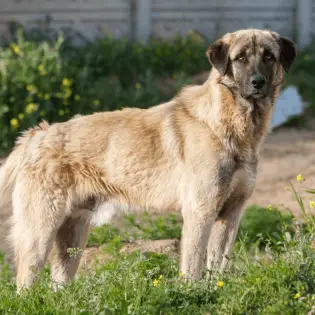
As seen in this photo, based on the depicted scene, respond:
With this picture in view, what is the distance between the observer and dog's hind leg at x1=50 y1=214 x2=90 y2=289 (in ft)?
17.5

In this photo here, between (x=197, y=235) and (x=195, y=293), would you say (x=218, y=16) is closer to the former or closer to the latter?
(x=197, y=235)

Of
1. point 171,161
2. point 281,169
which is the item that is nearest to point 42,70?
point 281,169

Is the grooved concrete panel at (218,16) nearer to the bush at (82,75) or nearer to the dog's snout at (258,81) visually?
the bush at (82,75)

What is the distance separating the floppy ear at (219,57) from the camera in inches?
192

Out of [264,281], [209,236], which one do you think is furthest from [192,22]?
[264,281]

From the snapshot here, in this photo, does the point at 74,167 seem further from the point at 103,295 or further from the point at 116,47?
the point at 116,47

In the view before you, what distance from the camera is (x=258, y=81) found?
4.75 m

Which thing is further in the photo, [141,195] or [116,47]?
[116,47]

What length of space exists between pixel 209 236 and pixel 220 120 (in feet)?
2.47

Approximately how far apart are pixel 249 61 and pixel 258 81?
18cm

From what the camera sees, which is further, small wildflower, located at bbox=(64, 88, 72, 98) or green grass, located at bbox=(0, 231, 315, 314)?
small wildflower, located at bbox=(64, 88, 72, 98)

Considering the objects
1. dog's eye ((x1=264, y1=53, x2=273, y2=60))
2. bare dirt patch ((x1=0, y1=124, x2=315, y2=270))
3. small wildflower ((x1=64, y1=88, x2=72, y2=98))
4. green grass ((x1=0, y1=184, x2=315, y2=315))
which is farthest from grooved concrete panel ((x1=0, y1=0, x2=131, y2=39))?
green grass ((x1=0, y1=184, x2=315, y2=315))

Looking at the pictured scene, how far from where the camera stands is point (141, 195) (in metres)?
5.11

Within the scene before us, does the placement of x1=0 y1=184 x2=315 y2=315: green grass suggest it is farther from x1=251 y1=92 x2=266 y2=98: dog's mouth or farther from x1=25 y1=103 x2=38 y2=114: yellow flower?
x1=25 y1=103 x2=38 y2=114: yellow flower
